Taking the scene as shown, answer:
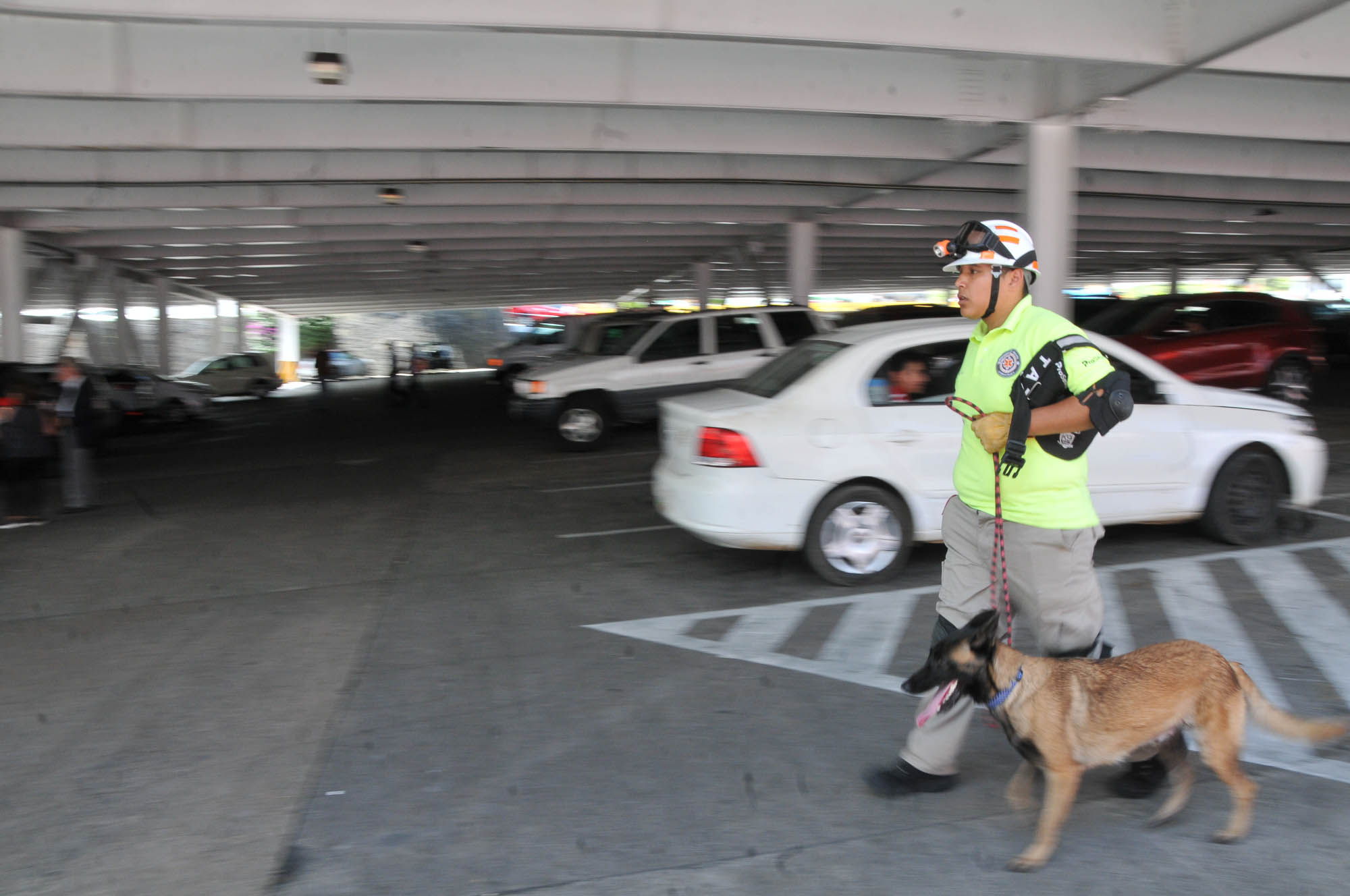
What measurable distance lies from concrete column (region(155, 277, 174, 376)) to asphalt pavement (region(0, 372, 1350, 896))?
26644 mm

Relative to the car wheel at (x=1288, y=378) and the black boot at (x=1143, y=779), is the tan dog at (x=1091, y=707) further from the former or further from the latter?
the car wheel at (x=1288, y=378)

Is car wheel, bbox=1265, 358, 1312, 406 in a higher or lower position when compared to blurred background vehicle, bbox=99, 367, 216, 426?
higher

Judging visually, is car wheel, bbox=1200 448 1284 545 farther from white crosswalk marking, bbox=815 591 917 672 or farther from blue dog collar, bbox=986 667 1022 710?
blue dog collar, bbox=986 667 1022 710

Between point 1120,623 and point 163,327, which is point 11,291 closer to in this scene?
point 163,327

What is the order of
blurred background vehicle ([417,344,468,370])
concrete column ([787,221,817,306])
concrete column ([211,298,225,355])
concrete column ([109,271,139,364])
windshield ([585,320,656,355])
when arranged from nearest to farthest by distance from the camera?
windshield ([585,320,656,355]) → concrete column ([787,221,817,306]) → concrete column ([109,271,139,364]) → concrete column ([211,298,225,355]) → blurred background vehicle ([417,344,468,370])

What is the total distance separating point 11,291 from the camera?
2017 cm

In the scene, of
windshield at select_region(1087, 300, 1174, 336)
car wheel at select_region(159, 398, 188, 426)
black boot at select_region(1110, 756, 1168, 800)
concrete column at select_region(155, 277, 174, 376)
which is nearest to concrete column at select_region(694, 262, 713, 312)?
car wheel at select_region(159, 398, 188, 426)

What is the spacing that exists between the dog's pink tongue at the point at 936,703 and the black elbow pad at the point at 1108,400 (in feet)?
3.17

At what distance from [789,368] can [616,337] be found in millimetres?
8067

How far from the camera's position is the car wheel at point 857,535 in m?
6.85

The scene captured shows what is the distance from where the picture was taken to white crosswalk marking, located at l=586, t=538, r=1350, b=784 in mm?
5348

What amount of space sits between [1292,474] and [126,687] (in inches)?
298

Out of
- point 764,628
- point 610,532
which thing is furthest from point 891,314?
point 764,628

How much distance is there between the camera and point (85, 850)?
378 cm
